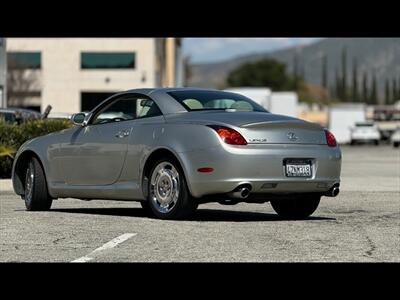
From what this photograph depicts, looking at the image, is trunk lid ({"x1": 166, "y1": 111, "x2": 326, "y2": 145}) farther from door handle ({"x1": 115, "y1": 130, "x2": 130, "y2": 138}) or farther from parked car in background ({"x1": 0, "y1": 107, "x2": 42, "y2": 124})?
parked car in background ({"x1": 0, "y1": 107, "x2": 42, "y2": 124})

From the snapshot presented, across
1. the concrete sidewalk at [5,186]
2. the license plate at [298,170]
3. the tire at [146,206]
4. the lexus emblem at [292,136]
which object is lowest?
the concrete sidewalk at [5,186]

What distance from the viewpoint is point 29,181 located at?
14523 mm

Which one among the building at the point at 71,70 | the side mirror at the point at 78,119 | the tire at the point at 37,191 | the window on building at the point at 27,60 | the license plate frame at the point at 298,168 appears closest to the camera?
the license plate frame at the point at 298,168

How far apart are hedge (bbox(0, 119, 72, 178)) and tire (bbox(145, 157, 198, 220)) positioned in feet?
32.8

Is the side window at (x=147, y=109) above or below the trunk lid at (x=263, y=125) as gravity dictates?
above

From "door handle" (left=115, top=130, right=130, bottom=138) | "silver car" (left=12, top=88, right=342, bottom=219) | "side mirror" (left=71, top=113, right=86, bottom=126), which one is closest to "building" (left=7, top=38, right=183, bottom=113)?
"side mirror" (left=71, top=113, right=86, bottom=126)

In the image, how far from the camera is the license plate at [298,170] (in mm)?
12431

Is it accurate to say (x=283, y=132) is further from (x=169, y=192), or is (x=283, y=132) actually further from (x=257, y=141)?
(x=169, y=192)

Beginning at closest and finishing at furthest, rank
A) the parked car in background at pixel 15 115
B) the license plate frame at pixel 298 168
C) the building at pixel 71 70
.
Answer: the license plate frame at pixel 298 168, the parked car in background at pixel 15 115, the building at pixel 71 70

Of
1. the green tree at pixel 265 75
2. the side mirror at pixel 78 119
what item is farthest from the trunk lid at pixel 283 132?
the green tree at pixel 265 75

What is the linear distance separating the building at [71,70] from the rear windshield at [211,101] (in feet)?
231

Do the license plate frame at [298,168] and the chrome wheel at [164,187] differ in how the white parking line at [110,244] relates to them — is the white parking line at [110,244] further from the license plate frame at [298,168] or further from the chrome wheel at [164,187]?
the license plate frame at [298,168]
